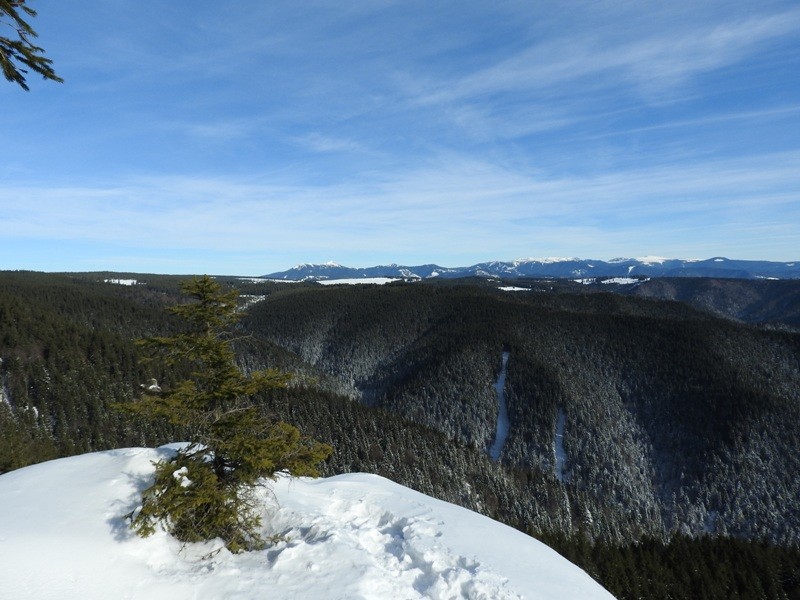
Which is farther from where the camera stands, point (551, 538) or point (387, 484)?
point (551, 538)

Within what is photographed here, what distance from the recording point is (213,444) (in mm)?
13734

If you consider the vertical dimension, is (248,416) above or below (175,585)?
above

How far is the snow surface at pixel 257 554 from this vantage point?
11.0 m

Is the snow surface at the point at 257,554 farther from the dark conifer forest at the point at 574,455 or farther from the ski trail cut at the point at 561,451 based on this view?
the ski trail cut at the point at 561,451

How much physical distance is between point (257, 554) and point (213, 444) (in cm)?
366

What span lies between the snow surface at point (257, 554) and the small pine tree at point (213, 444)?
2.62 feet

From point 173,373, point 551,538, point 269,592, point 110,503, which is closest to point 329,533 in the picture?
point 269,592

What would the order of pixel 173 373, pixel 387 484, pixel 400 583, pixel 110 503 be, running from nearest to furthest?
1. pixel 400 583
2. pixel 110 503
3. pixel 387 484
4. pixel 173 373

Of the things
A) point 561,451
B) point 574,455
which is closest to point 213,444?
point 574,455

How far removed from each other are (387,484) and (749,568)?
76287 mm

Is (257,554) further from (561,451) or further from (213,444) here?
(561,451)

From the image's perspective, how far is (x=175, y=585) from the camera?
11.5 metres

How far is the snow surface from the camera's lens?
11008mm

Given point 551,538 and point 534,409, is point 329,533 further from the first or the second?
point 534,409
